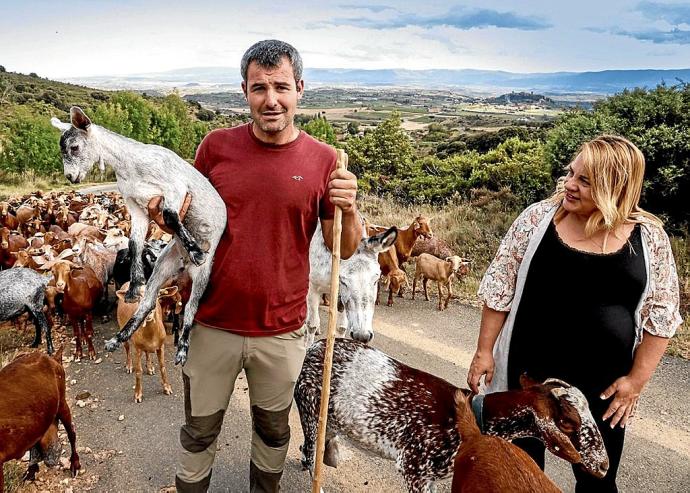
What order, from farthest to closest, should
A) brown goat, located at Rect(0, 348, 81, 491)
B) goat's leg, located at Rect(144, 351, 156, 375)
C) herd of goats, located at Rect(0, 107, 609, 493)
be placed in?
1. goat's leg, located at Rect(144, 351, 156, 375)
2. brown goat, located at Rect(0, 348, 81, 491)
3. herd of goats, located at Rect(0, 107, 609, 493)

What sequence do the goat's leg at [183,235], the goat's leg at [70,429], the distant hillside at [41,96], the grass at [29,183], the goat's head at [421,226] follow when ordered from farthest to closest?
1. the distant hillside at [41,96]
2. the grass at [29,183]
3. the goat's head at [421,226]
4. the goat's leg at [70,429]
5. the goat's leg at [183,235]

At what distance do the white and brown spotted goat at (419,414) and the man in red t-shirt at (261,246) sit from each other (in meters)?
0.64

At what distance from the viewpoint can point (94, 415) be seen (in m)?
5.50

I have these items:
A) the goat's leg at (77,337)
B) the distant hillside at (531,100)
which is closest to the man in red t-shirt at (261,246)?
the goat's leg at (77,337)

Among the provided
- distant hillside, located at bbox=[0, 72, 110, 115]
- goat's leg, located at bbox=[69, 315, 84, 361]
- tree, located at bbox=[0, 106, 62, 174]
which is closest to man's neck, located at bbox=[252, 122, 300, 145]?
goat's leg, located at bbox=[69, 315, 84, 361]

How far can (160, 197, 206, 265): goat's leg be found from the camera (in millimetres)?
2391

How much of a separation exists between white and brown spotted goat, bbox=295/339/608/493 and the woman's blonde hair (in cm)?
93

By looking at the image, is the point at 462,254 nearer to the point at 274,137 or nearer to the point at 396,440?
the point at 396,440

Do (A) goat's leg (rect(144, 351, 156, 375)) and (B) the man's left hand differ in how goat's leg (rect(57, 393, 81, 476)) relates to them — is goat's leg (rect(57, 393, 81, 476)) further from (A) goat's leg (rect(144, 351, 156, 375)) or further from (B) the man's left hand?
(B) the man's left hand

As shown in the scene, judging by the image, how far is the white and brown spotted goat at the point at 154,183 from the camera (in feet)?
8.11

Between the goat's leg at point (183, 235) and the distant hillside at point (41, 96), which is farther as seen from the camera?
the distant hillside at point (41, 96)

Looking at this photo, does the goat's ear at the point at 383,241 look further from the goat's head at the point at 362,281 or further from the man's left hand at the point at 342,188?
the man's left hand at the point at 342,188

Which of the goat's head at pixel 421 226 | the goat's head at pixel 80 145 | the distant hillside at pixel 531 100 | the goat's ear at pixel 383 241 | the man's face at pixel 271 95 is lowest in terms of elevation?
the goat's head at pixel 421 226

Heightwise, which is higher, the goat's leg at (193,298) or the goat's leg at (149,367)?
the goat's leg at (193,298)
